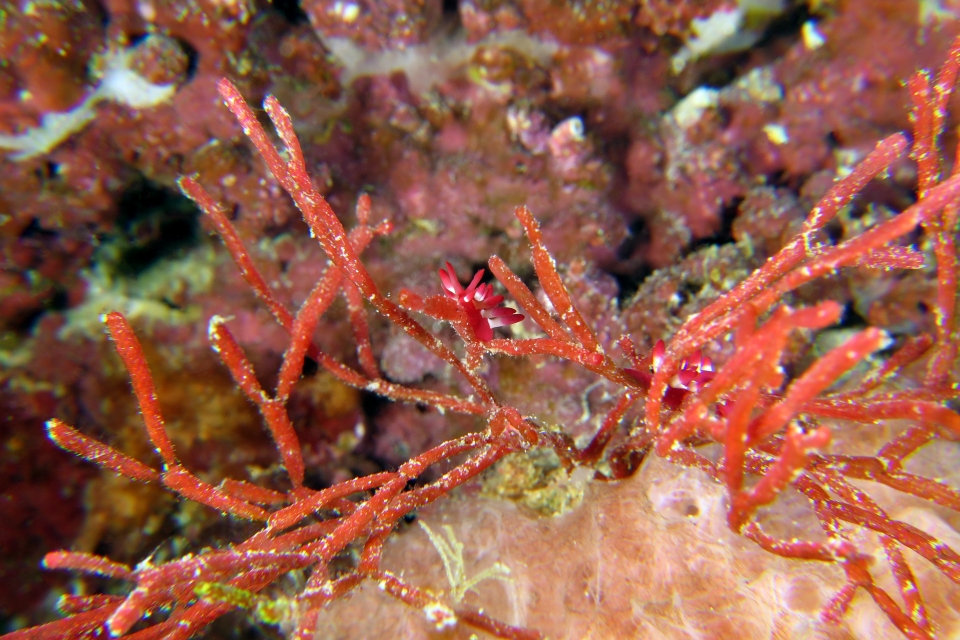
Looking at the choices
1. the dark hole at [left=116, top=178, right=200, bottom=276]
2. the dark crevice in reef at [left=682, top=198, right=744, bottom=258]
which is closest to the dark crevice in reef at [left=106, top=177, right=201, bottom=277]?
the dark hole at [left=116, top=178, right=200, bottom=276]

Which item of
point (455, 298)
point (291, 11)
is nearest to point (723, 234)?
point (455, 298)

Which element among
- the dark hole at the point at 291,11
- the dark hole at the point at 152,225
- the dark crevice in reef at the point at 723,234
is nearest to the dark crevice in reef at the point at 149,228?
the dark hole at the point at 152,225

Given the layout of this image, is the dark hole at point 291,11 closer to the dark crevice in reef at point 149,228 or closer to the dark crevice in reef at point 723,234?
the dark crevice in reef at point 149,228

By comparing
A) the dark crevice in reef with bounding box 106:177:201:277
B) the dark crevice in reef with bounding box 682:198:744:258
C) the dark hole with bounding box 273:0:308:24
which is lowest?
the dark crevice in reef with bounding box 682:198:744:258

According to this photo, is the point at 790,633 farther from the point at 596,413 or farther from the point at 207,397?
the point at 207,397

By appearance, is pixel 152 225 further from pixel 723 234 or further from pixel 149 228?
pixel 723 234

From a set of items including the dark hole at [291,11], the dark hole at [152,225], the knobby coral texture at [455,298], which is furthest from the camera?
the dark hole at [152,225]

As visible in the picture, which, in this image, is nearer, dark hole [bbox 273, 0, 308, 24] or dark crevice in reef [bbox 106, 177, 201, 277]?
dark hole [bbox 273, 0, 308, 24]

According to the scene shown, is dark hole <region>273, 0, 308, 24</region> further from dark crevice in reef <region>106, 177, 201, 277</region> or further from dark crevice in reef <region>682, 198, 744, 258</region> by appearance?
dark crevice in reef <region>682, 198, 744, 258</region>
